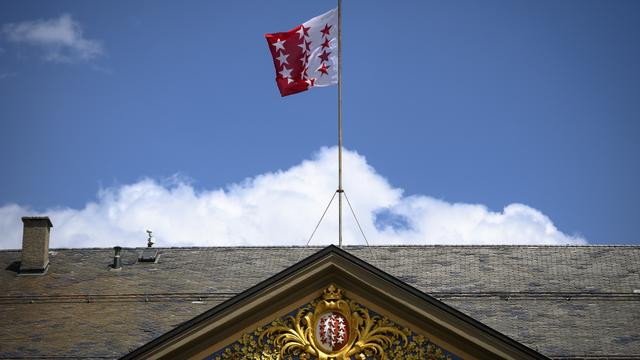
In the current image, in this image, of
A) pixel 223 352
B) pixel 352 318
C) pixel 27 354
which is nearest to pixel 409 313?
pixel 352 318

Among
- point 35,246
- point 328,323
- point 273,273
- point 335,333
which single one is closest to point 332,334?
point 335,333

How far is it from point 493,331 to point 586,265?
35.0 feet

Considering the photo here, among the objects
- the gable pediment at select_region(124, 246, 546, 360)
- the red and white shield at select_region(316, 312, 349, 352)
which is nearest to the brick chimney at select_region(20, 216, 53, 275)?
the gable pediment at select_region(124, 246, 546, 360)

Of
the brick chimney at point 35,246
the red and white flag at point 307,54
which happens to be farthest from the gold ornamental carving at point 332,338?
the brick chimney at point 35,246

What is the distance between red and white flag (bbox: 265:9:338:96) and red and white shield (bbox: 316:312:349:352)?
26.2ft

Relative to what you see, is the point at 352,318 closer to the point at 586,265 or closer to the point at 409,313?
the point at 409,313

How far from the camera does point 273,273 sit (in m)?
47.8

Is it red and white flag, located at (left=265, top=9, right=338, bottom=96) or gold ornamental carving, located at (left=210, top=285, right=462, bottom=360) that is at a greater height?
red and white flag, located at (left=265, top=9, right=338, bottom=96)

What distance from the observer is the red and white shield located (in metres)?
39.2

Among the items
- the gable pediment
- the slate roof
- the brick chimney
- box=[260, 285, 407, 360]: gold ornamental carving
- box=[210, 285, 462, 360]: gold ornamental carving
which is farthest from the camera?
the brick chimney

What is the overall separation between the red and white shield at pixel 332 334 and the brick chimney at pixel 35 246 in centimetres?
1421

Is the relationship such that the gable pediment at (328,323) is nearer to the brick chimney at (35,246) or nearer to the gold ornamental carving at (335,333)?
the gold ornamental carving at (335,333)

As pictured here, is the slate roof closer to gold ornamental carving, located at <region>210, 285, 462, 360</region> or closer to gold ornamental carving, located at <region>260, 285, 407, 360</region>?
gold ornamental carving, located at <region>210, 285, 462, 360</region>

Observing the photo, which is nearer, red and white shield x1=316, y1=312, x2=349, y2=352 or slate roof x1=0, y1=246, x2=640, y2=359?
red and white shield x1=316, y1=312, x2=349, y2=352
